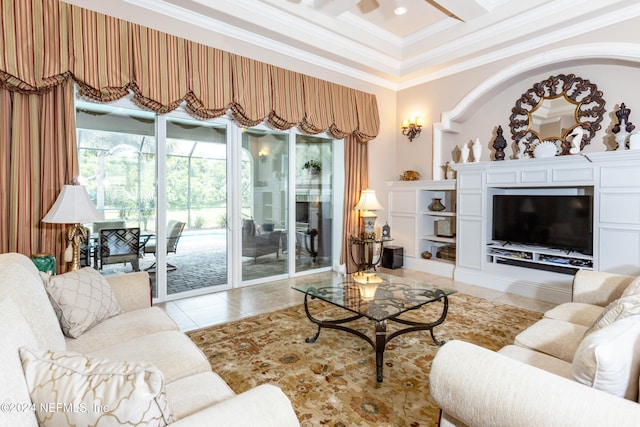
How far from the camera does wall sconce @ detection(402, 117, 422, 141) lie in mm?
5664

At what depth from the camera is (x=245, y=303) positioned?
155 inches

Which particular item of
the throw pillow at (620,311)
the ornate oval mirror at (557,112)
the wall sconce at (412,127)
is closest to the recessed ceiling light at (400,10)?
the wall sconce at (412,127)

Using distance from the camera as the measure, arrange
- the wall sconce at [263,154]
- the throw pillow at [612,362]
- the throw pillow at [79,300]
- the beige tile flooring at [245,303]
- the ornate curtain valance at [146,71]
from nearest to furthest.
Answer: the throw pillow at [612,362] < the throw pillow at [79,300] < the ornate curtain valance at [146,71] < the beige tile flooring at [245,303] < the wall sconce at [263,154]

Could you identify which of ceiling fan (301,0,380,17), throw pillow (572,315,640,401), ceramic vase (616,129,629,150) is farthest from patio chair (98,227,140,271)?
ceramic vase (616,129,629,150)

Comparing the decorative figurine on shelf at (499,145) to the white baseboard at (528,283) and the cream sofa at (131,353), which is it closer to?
the white baseboard at (528,283)

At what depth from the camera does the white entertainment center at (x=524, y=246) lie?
3605mm

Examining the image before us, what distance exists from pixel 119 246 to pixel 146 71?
1.93m

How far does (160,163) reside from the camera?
395cm

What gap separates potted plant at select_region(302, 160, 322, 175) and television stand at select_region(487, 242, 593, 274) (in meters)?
2.74

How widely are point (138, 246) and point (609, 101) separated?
18.7ft

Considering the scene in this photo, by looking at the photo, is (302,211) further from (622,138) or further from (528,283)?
(622,138)

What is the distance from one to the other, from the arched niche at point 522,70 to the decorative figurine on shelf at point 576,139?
2.59 feet

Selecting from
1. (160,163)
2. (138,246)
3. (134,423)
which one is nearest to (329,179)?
(160,163)

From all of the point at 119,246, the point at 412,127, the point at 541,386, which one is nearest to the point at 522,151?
the point at 412,127
